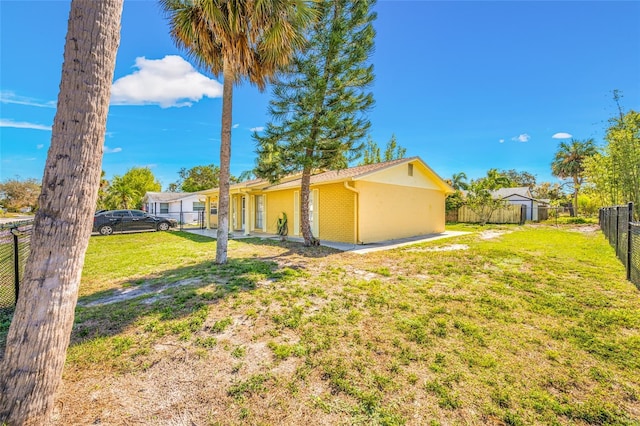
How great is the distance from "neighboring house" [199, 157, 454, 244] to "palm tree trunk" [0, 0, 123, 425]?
879 centimetres

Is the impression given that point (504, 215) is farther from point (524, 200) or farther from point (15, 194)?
point (15, 194)

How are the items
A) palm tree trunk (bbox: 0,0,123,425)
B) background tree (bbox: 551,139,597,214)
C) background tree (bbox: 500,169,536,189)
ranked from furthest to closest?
background tree (bbox: 500,169,536,189), background tree (bbox: 551,139,597,214), palm tree trunk (bbox: 0,0,123,425)

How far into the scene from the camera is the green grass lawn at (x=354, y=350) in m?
2.25

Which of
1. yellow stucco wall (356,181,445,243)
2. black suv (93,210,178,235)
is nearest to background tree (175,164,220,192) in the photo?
black suv (93,210,178,235)

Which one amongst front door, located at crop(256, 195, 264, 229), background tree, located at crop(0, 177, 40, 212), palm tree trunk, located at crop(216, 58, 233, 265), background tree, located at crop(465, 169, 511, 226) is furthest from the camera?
background tree, located at crop(0, 177, 40, 212)

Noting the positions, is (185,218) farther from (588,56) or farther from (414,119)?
(588,56)

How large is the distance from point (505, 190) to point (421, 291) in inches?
1414

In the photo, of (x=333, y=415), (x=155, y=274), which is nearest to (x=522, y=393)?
(x=333, y=415)

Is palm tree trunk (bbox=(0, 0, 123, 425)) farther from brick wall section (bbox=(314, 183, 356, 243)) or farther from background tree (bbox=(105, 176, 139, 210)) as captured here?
background tree (bbox=(105, 176, 139, 210))

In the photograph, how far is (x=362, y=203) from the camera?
437 inches

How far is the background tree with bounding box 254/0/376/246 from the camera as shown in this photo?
28.5ft

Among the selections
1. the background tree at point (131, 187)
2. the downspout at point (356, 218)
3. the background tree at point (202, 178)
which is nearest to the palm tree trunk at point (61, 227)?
the downspout at point (356, 218)

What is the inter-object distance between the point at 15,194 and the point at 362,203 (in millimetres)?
52677

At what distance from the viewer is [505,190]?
33.9 meters
